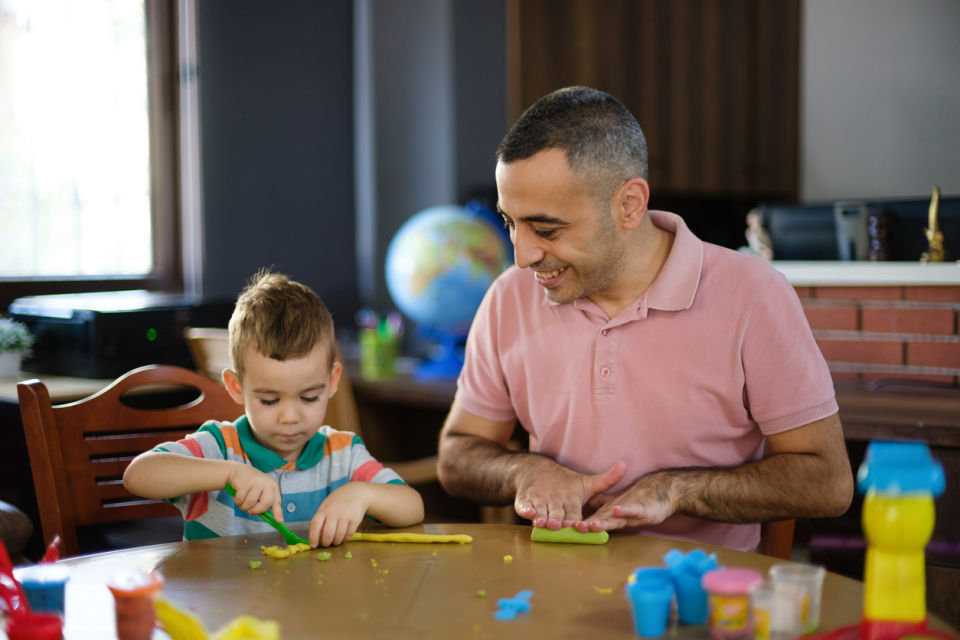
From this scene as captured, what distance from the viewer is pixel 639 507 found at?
1.34 m

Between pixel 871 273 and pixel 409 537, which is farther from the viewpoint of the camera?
pixel 871 273

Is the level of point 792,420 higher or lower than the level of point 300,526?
higher

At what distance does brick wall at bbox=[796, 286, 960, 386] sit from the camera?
2.24 metres

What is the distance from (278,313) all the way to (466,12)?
232 cm

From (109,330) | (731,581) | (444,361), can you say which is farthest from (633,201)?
(109,330)

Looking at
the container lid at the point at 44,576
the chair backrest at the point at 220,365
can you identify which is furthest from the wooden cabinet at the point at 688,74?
the container lid at the point at 44,576

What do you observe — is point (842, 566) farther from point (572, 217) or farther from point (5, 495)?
point (5, 495)

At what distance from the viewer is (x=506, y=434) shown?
1783 millimetres

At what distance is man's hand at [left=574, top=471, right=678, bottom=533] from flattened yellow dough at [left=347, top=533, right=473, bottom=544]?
0.50 ft

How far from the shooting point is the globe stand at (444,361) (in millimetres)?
2990

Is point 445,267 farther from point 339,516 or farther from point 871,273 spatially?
point 339,516

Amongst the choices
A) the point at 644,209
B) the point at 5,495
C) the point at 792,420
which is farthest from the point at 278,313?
the point at 5,495

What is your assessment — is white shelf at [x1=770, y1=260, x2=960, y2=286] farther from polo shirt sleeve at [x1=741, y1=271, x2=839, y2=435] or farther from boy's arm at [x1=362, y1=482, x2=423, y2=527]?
boy's arm at [x1=362, y1=482, x2=423, y2=527]

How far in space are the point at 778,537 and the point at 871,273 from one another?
3.29 ft
